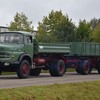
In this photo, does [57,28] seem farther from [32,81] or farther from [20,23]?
[32,81]

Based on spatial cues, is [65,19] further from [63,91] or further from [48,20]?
[63,91]

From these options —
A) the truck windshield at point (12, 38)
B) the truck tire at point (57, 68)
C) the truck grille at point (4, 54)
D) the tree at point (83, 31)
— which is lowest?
the truck tire at point (57, 68)

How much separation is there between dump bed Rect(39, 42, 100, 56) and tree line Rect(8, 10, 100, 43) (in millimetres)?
21464

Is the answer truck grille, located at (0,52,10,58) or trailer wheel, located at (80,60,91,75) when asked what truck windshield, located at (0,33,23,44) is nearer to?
truck grille, located at (0,52,10,58)

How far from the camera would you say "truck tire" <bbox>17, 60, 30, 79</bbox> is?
23.7 m

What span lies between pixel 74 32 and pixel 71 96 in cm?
4524

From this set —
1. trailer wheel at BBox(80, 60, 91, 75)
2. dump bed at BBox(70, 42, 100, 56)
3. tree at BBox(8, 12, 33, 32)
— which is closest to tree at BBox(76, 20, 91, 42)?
tree at BBox(8, 12, 33, 32)

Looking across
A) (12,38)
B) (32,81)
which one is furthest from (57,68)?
(32,81)

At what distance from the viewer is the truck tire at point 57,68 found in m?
27.1

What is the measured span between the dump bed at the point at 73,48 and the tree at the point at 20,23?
979 inches

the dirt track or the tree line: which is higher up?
the tree line

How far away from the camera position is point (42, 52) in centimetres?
2625

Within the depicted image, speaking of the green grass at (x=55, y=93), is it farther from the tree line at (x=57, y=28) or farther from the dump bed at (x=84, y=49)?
the tree line at (x=57, y=28)

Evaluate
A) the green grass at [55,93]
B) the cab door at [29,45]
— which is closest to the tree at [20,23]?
the cab door at [29,45]
